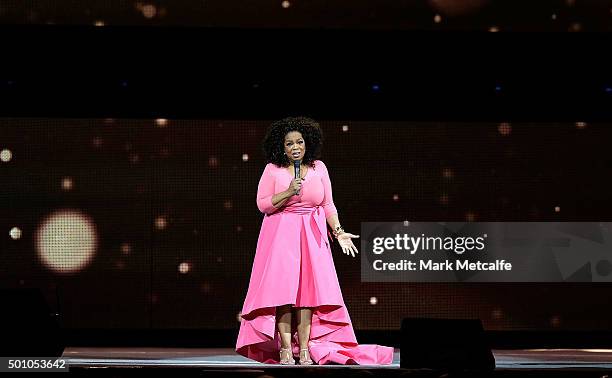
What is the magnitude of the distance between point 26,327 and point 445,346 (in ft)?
6.25

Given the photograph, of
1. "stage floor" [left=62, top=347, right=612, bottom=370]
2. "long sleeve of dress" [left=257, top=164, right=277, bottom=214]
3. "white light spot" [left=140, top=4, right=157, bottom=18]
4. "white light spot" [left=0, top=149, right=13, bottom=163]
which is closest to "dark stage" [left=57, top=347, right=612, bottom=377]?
"stage floor" [left=62, top=347, right=612, bottom=370]

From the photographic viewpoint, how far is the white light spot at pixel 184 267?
7.07m

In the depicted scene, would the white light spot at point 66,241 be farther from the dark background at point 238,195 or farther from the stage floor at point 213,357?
the stage floor at point 213,357

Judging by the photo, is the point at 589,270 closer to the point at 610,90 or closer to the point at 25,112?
the point at 610,90

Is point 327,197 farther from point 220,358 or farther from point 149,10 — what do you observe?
point 149,10

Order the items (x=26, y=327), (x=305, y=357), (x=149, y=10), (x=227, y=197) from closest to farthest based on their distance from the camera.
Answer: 1. (x=26, y=327)
2. (x=305, y=357)
3. (x=149, y=10)
4. (x=227, y=197)

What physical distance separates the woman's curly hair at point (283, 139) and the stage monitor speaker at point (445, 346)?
50.0 inches

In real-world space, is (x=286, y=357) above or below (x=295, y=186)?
below

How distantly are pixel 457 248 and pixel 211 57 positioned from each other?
225 centimetres

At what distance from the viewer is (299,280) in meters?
5.14

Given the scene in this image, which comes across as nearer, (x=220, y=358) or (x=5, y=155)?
(x=220, y=358)

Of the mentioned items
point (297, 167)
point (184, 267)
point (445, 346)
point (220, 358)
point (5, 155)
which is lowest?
point (220, 358)

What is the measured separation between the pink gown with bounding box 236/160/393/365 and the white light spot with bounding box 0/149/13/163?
2623 mm

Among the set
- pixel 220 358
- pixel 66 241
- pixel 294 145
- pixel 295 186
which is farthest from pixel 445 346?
pixel 66 241
